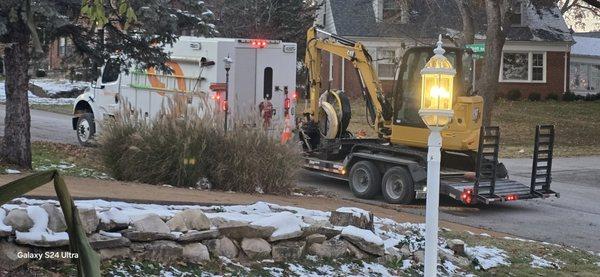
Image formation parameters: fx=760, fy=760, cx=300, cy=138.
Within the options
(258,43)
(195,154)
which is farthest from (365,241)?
(258,43)

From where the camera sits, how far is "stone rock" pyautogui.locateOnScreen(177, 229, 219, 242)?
6.34 m

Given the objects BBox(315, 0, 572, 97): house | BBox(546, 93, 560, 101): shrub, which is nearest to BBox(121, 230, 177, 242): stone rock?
BBox(315, 0, 572, 97): house

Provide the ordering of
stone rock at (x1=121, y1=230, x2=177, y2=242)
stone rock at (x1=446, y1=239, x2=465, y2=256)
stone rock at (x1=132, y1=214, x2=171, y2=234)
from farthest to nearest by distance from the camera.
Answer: stone rock at (x1=446, y1=239, x2=465, y2=256), stone rock at (x1=132, y1=214, x2=171, y2=234), stone rock at (x1=121, y1=230, x2=177, y2=242)

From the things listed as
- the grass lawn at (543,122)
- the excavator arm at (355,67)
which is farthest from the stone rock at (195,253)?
the grass lawn at (543,122)

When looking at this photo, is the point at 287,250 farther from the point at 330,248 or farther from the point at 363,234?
the point at 363,234

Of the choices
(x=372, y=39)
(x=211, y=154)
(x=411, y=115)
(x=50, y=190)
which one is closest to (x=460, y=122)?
(x=411, y=115)

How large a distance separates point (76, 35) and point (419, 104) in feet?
20.8

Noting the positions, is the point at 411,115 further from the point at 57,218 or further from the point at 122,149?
the point at 57,218

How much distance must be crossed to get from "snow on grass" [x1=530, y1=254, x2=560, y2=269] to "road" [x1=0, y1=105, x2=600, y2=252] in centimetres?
209

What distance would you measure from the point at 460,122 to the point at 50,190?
7449 mm

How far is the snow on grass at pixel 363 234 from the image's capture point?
7.30 meters

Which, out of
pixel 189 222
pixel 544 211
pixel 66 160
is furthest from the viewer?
pixel 66 160

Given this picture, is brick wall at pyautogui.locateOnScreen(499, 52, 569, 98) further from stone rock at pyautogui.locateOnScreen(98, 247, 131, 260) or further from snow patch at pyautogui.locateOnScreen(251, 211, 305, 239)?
stone rock at pyautogui.locateOnScreen(98, 247, 131, 260)

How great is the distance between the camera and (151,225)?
6254 mm
